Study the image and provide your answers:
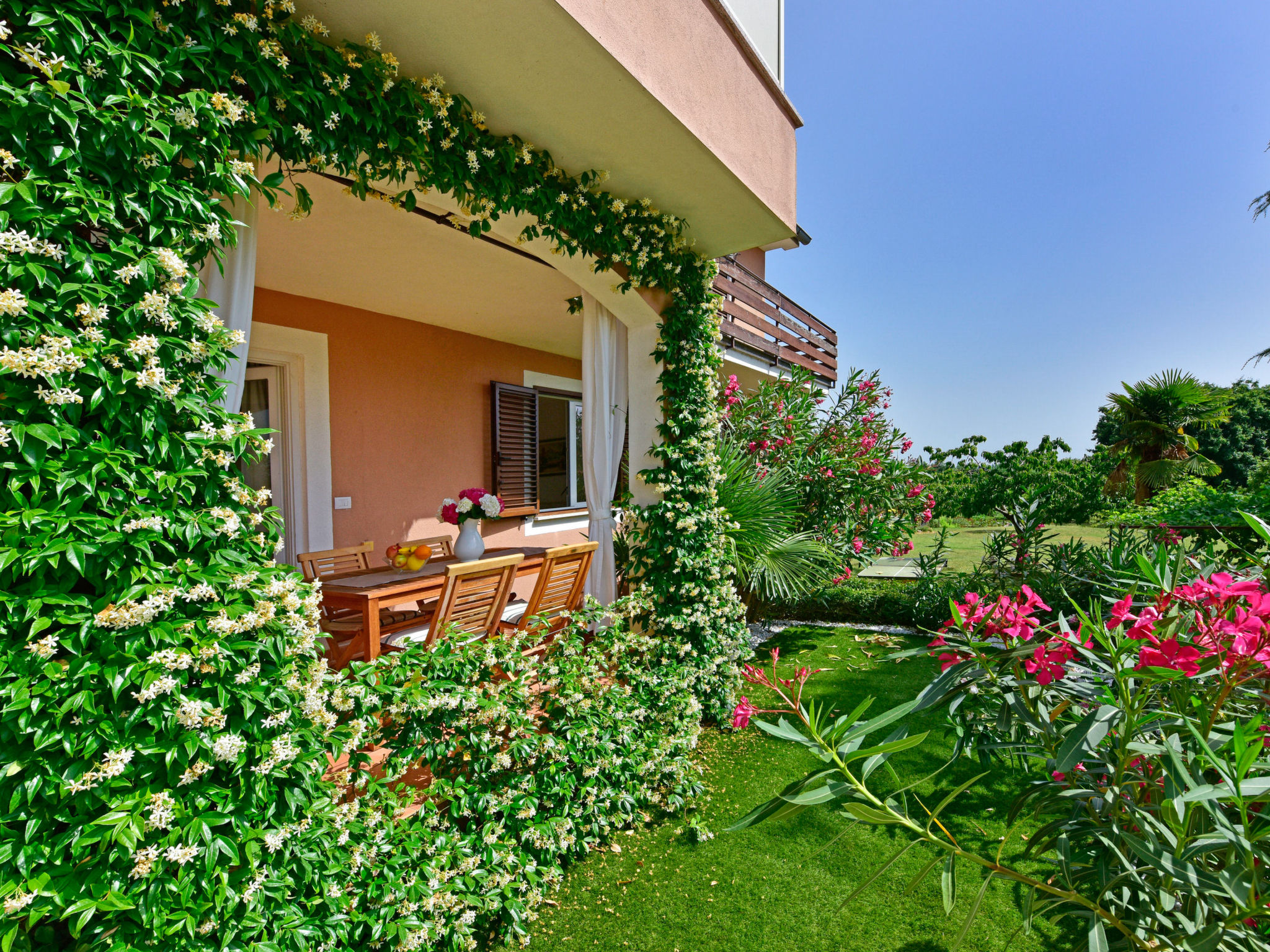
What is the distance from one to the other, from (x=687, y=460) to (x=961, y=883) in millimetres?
2660

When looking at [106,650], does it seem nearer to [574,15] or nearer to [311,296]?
[574,15]

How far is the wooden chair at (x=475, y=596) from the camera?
3277 mm

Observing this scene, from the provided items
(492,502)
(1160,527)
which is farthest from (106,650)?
(1160,527)

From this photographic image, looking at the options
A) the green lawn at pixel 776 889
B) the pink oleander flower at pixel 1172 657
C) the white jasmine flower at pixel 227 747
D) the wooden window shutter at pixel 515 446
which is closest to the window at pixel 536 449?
the wooden window shutter at pixel 515 446

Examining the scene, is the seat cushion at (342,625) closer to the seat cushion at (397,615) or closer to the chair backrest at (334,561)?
the seat cushion at (397,615)

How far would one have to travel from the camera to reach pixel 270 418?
5.13m

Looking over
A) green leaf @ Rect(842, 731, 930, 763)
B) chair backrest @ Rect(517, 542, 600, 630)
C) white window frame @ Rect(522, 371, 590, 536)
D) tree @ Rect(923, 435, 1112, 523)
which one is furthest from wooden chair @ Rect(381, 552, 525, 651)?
tree @ Rect(923, 435, 1112, 523)

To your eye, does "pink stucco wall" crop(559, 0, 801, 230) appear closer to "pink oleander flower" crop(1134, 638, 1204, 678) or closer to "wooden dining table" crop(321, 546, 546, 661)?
"pink oleander flower" crop(1134, 638, 1204, 678)

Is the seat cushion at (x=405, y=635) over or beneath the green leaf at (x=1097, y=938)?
beneath

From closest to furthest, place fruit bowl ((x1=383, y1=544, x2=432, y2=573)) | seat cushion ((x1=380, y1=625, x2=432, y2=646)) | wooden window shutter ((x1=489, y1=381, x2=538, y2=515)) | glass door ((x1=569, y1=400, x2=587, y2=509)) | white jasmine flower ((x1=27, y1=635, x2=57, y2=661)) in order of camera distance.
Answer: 1. white jasmine flower ((x1=27, y1=635, x2=57, y2=661))
2. seat cushion ((x1=380, y1=625, x2=432, y2=646))
3. fruit bowl ((x1=383, y1=544, x2=432, y2=573))
4. wooden window shutter ((x1=489, y1=381, x2=538, y2=515))
5. glass door ((x1=569, y1=400, x2=587, y2=509))

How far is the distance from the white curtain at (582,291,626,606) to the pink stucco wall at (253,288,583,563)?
236 centimetres

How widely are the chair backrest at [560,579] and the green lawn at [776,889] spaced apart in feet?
4.68

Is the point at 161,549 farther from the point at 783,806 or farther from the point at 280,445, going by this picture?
the point at 280,445

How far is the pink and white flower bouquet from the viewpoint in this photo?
14.6 feet
